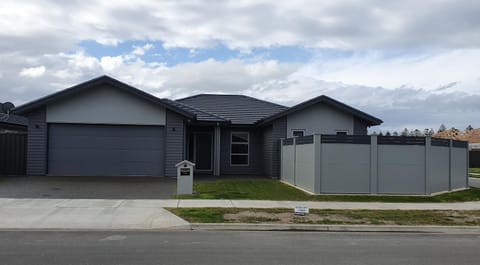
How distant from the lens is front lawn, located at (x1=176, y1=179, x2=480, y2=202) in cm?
1716

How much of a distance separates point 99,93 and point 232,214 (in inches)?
508

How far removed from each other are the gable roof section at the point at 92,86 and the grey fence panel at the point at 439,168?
10405 millimetres

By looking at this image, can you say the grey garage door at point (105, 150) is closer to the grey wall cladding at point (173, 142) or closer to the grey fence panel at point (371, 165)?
the grey wall cladding at point (173, 142)

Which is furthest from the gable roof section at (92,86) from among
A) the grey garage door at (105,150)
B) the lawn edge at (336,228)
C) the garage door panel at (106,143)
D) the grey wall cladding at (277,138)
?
the lawn edge at (336,228)

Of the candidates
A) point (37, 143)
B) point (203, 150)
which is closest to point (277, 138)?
point (203, 150)

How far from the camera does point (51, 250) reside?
880 cm

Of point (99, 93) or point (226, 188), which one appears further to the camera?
point (99, 93)

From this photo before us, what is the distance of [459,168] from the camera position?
2222 cm

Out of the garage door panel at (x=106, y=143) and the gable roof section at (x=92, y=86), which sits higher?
the gable roof section at (x=92, y=86)

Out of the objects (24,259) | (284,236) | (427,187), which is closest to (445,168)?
(427,187)

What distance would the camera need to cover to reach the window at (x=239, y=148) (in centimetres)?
2827

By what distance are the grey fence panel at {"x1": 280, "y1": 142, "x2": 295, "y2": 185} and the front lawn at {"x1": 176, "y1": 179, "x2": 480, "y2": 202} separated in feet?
3.42

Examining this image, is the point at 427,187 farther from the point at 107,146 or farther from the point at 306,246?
the point at 107,146

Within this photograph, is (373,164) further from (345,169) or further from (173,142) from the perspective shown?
(173,142)
